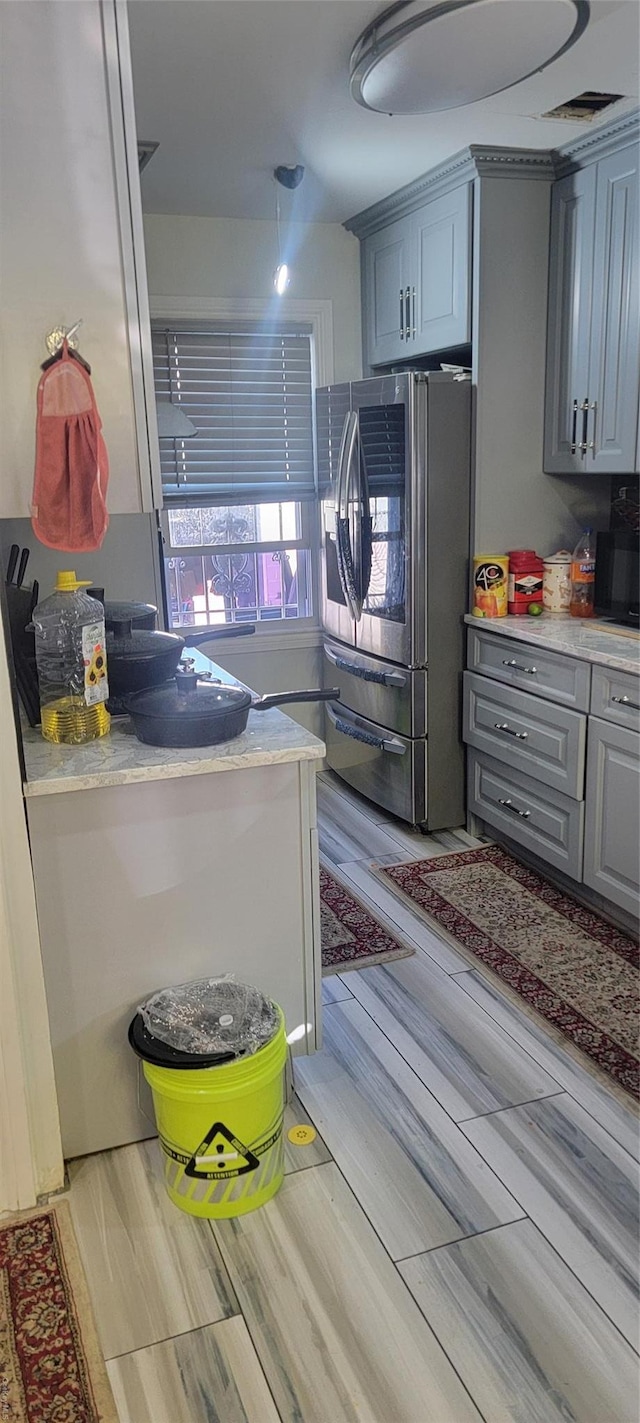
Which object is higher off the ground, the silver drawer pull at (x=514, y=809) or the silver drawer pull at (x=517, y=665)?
the silver drawer pull at (x=517, y=665)

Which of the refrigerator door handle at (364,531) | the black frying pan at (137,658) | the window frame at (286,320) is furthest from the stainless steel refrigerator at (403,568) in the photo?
the black frying pan at (137,658)

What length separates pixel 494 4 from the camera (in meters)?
1.99

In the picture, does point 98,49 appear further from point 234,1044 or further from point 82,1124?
point 82,1124

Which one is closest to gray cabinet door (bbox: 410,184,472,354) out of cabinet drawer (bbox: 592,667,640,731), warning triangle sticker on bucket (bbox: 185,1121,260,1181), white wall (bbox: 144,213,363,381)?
white wall (bbox: 144,213,363,381)

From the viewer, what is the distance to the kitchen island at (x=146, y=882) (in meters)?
1.92

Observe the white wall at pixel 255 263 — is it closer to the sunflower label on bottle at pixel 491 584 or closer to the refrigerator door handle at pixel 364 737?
the sunflower label on bottle at pixel 491 584

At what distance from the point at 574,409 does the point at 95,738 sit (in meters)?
2.13

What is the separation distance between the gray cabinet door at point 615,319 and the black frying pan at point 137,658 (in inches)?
64.9

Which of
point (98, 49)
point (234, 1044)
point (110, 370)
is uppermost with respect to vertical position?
point (98, 49)

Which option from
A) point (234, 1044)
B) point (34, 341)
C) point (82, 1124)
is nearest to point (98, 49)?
point (34, 341)

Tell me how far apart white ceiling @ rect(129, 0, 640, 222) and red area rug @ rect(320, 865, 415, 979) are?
2.33m

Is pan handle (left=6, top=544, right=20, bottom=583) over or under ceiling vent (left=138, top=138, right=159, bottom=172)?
under

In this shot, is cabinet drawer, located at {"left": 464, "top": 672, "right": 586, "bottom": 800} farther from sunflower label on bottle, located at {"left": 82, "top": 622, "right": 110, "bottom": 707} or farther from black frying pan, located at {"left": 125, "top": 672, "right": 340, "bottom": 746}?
sunflower label on bottle, located at {"left": 82, "top": 622, "right": 110, "bottom": 707}

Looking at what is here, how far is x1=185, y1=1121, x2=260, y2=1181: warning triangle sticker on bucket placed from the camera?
186 cm
